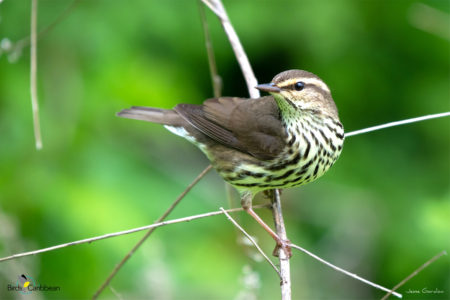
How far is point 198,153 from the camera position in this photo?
19.6ft

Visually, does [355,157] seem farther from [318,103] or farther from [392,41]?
[318,103]

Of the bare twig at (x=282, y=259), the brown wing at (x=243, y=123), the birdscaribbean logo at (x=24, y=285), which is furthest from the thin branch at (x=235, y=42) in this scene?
the birdscaribbean logo at (x=24, y=285)

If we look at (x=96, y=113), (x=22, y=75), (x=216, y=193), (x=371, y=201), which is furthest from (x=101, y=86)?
(x=371, y=201)

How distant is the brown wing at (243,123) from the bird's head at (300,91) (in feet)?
0.63

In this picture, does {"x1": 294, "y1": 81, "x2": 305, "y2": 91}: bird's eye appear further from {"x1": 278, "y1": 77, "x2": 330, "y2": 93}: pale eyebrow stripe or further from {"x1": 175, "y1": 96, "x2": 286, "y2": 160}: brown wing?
{"x1": 175, "y1": 96, "x2": 286, "y2": 160}: brown wing

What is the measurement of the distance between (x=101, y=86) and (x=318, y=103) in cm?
194

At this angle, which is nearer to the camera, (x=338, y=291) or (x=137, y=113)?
(x=137, y=113)

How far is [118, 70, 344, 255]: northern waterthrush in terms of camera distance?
372cm

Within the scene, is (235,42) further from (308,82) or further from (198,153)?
(198,153)

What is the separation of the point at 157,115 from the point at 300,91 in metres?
1.32

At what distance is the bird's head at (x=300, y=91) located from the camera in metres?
3.57

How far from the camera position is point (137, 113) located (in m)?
4.46

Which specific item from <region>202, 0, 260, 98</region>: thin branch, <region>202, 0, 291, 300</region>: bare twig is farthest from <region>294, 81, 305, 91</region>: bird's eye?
<region>202, 0, 260, 98</region>: thin branch

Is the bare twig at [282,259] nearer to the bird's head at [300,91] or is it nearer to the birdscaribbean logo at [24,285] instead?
the bird's head at [300,91]
